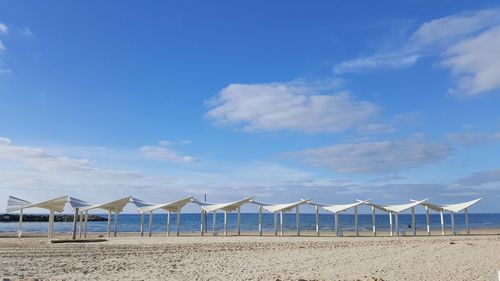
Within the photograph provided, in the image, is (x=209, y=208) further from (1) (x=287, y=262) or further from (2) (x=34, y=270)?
(2) (x=34, y=270)

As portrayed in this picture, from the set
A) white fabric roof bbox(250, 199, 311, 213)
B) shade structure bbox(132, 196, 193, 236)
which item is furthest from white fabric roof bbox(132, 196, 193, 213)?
white fabric roof bbox(250, 199, 311, 213)

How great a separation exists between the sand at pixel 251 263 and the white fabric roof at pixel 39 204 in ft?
19.8

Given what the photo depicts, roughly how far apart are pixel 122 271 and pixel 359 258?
23.3 feet

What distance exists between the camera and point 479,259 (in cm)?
1296

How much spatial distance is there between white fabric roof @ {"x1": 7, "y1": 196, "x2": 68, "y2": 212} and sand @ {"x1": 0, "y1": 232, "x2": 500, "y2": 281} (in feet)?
19.8

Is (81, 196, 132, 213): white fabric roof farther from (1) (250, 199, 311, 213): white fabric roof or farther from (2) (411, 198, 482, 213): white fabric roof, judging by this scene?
(2) (411, 198, 482, 213): white fabric roof

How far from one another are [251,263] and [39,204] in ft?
44.4

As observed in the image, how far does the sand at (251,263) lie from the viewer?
973cm

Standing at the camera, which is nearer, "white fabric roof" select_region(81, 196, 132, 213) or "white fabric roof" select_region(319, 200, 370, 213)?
"white fabric roof" select_region(81, 196, 132, 213)

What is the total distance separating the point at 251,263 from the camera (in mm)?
11953

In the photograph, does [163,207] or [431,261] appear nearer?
[431,261]

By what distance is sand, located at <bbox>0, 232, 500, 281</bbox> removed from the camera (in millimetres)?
9734

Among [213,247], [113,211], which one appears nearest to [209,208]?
[113,211]

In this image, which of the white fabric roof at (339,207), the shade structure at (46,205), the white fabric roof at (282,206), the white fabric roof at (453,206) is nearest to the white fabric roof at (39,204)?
the shade structure at (46,205)
